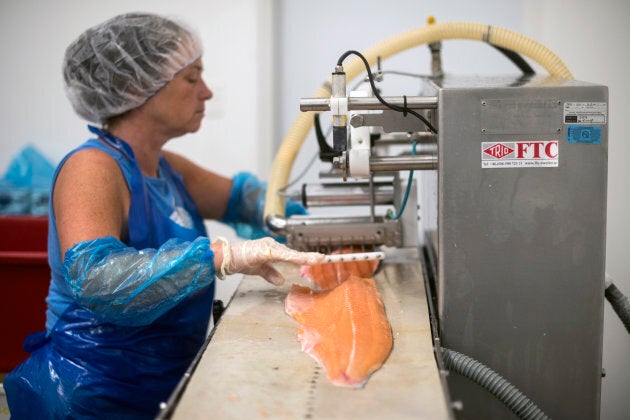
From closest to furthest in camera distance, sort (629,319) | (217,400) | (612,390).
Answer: (217,400) < (629,319) < (612,390)

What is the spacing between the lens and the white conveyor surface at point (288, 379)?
Answer: 42.8 inches

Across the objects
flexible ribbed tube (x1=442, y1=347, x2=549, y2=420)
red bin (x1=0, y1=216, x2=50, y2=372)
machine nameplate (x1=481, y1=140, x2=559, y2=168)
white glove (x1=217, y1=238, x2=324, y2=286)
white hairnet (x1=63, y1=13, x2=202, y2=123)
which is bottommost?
red bin (x1=0, y1=216, x2=50, y2=372)

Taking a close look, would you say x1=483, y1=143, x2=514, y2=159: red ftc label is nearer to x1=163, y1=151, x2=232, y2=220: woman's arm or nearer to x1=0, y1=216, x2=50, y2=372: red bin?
x1=163, y1=151, x2=232, y2=220: woman's arm

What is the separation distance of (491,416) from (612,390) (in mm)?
1747

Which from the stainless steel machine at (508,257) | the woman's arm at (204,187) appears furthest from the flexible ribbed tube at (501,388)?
the woman's arm at (204,187)

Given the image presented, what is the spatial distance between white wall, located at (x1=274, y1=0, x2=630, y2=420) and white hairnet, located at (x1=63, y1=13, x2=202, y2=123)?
4.99 ft

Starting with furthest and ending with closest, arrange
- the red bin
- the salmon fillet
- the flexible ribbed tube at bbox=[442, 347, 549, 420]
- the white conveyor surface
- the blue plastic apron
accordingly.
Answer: the red bin → the blue plastic apron → the flexible ribbed tube at bbox=[442, 347, 549, 420] → the salmon fillet → the white conveyor surface

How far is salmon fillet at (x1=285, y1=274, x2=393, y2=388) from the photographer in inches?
48.1

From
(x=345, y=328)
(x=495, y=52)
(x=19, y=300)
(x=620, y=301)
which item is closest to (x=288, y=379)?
(x=345, y=328)

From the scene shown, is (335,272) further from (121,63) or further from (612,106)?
(612,106)

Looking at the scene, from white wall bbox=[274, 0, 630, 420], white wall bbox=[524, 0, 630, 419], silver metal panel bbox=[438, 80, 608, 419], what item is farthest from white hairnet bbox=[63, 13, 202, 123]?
white wall bbox=[524, 0, 630, 419]

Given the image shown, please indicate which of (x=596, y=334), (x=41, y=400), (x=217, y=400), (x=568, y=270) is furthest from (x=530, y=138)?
(x=41, y=400)

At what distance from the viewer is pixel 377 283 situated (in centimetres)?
180

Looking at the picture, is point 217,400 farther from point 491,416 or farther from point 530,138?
point 530,138
